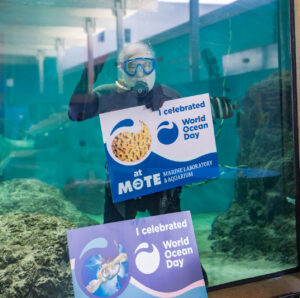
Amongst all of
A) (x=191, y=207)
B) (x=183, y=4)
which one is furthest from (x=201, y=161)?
(x=183, y=4)

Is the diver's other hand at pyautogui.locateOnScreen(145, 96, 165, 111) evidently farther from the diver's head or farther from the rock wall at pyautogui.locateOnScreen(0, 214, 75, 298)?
the rock wall at pyautogui.locateOnScreen(0, 214, 75, 298)

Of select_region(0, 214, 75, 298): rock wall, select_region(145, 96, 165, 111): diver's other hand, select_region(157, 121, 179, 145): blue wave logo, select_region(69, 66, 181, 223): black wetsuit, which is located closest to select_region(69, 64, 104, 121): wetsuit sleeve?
select_region(69, 66, 181, 223): black wetsuit

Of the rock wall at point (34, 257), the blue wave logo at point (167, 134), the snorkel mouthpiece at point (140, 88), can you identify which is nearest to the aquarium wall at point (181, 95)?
the rock wall at point (34, 257)

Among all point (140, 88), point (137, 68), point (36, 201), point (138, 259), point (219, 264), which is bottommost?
point (219, 264)

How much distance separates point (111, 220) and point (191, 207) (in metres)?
0.62

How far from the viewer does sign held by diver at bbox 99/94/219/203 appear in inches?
115

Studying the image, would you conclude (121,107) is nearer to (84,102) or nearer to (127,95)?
(127,95)

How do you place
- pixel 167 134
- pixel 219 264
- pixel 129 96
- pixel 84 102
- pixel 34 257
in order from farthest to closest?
pixel 219 264 → pixel 167 134 → pixel 129 96 → pixel 84 102 → pixel 34 257

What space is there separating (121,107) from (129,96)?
96 millimetres

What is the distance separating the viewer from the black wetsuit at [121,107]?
2.81 meters

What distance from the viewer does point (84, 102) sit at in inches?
111

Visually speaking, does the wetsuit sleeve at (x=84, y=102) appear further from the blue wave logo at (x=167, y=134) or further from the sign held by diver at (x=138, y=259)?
the sign held by diver at (x=138, y=259)

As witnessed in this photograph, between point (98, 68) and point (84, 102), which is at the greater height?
point (98, 68)

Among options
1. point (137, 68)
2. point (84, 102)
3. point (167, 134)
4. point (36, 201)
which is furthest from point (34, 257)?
point (137, 68)
